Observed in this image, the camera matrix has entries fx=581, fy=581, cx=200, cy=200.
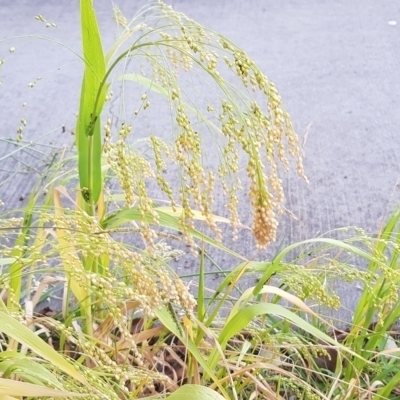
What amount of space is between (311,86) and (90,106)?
66.4 inches

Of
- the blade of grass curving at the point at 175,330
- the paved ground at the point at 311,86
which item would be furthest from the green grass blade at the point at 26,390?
the paved ground at the point at 311,86

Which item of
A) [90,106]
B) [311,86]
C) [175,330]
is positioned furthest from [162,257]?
[311,86]

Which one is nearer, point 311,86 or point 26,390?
point 26,390

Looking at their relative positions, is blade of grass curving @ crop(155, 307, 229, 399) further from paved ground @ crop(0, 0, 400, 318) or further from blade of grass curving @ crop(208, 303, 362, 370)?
paved ground @ crop(0, 0, 400, 318)

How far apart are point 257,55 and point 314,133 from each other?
0.65m

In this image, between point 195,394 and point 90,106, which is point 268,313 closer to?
point 195,394

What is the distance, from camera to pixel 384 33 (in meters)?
2.63

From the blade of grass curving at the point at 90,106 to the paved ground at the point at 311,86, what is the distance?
0.64 metres

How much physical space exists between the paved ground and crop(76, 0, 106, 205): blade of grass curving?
25.0 inches

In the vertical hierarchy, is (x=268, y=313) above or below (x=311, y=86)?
below

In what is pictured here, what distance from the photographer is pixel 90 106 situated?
2.36 feet

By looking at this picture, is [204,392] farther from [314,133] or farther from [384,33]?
[384,33]

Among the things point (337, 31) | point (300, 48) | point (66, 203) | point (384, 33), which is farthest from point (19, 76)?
point (384, 33)

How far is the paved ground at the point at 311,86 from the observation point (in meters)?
1.71
